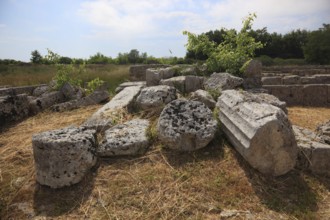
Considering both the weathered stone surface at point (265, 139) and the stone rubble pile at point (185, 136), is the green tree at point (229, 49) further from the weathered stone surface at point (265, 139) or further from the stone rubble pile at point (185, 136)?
the weathered stone surface at point (265, 139)

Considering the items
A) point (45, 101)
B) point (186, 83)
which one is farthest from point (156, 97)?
point (45, 101)

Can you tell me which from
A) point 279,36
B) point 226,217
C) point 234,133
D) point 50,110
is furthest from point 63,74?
point 279,36

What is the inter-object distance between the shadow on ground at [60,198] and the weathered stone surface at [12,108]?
2711mm

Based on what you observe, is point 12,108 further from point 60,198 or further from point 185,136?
point 185,136

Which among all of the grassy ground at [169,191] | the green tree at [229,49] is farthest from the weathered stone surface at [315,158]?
the green tree at [229,49]

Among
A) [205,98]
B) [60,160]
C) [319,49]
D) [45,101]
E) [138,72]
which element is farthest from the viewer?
[319,49]

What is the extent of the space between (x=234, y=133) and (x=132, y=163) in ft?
3.99

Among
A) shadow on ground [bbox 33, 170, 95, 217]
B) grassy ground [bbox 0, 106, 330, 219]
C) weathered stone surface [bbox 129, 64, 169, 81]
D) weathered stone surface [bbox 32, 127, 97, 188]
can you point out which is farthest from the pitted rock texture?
weathered stone surface [bbox 129, 64, 169, 81]

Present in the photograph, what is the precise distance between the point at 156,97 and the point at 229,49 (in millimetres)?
2695

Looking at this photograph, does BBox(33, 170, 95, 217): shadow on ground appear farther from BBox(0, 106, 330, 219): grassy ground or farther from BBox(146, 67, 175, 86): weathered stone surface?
BBox(146, 67, 175, 86): weathered stone surface

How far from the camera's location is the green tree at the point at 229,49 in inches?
237

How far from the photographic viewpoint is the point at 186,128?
10.9 feet

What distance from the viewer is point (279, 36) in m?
36.0

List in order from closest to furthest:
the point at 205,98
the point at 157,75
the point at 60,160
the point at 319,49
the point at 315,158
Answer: the point at 60,160 < the point at 315,158 < the point at 205,98 < the point at 157,75 < the point at 319,49
